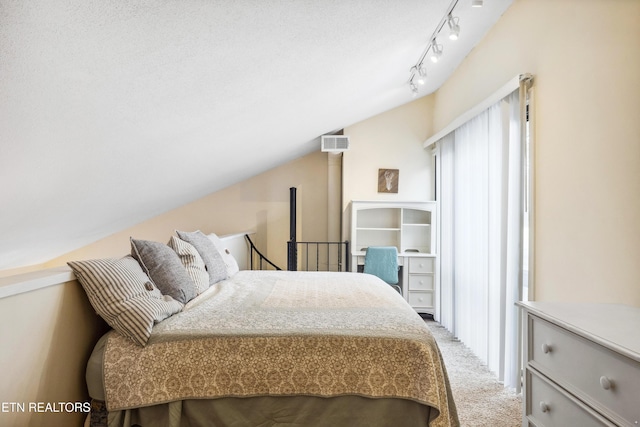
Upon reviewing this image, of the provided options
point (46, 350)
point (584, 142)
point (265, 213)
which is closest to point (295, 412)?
point (46, 350)

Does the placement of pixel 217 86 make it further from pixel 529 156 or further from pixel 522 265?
pixel 522 265

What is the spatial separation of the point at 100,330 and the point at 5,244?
1.36 meters

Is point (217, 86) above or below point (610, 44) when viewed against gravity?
below

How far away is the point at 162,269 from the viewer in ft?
6.98

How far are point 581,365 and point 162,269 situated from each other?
6.52ft

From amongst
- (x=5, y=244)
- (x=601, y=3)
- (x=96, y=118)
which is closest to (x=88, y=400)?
(x=96, y=118)

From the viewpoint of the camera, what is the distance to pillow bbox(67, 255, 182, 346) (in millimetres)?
1654

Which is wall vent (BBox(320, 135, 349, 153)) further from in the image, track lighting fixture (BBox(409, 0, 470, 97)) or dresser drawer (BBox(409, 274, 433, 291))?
dresser drawer (BBox(409, 274, 433, 291))

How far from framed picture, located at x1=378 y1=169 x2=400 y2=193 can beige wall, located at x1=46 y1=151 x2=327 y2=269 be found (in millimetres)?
1013

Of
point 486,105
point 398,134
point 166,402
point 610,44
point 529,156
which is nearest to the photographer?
point 166,402

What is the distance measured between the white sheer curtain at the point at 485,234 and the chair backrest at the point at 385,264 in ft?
1.84

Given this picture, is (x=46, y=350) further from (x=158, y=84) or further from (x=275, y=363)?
(x=158, y=84)

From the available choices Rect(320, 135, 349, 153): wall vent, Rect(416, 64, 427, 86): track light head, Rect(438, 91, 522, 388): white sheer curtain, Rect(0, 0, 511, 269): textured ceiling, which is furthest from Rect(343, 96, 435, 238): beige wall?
Rect(416, 64, 427, 86): track light head

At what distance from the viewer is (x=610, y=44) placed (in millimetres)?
1783
